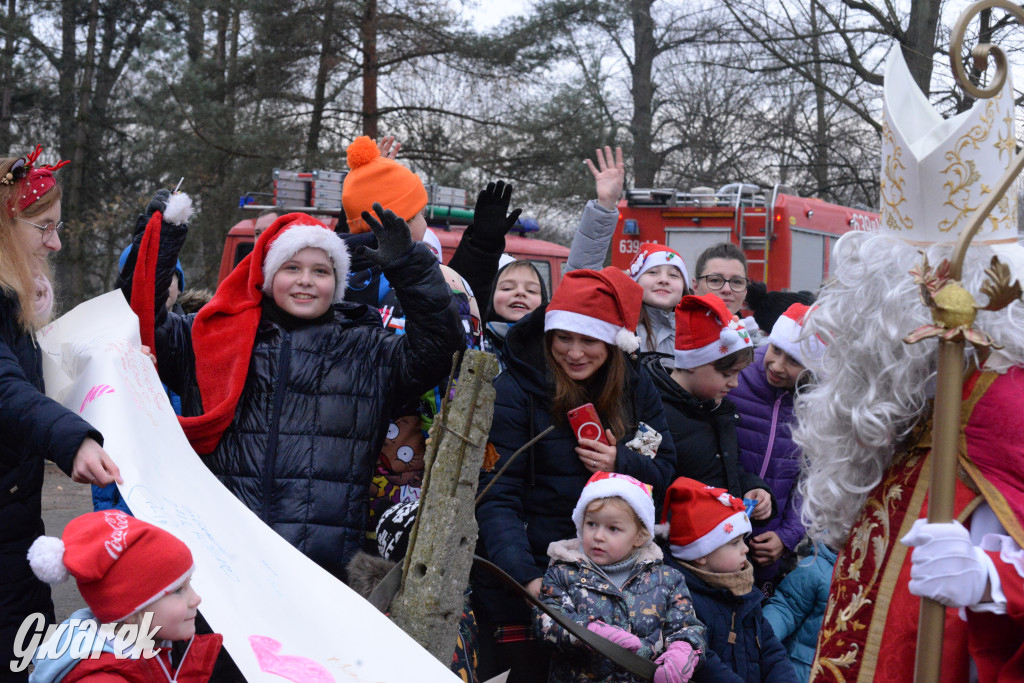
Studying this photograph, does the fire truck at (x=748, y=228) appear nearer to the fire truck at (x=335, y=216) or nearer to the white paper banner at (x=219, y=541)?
the fire truck at (x=335, y=216)

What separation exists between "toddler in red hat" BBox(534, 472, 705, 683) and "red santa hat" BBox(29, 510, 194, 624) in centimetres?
133

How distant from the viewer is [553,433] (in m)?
3.46

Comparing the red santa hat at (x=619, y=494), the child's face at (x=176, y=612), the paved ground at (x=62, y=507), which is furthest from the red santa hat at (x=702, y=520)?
the paved ground at (x=62, y=507)

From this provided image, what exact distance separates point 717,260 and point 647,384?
1935 millimetres

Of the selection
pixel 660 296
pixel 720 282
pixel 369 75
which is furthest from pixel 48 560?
pixel 369 75

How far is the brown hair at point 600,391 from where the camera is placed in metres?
3.46

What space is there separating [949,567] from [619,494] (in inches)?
53.9

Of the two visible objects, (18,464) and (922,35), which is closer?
(18,464)

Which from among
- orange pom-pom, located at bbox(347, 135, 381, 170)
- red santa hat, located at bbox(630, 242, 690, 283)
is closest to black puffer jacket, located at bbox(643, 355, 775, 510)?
red santa hat, located at bbox(630, 242, 690, 283)

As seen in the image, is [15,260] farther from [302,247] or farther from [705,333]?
[705,333]

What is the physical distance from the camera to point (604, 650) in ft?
9.56

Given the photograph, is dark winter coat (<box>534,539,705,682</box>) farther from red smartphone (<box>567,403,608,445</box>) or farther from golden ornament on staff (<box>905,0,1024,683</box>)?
golden ornament on staff (<box>905,0,1024,683</box>)

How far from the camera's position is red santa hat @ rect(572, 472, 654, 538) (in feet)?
10.4

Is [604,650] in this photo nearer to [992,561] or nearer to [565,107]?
[992,561]
